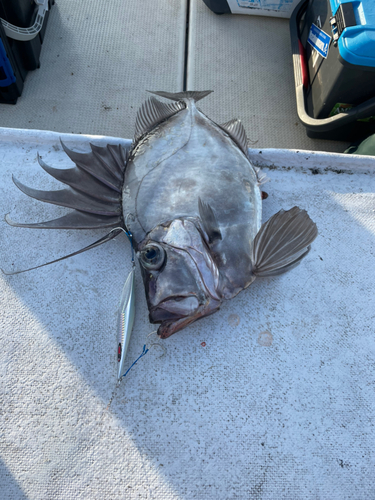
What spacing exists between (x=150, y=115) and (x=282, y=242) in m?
0.89

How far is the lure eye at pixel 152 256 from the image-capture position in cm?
124

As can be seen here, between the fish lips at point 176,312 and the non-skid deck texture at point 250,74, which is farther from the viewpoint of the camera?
the non-skid deck texture at point 250,74

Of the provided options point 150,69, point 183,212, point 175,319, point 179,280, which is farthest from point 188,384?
point 150,69

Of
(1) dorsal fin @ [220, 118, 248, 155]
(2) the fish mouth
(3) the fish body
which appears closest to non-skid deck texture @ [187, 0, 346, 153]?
(1) dorsal fin @ [220, 118, 248, 155]

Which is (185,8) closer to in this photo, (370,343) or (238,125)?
(238,125)

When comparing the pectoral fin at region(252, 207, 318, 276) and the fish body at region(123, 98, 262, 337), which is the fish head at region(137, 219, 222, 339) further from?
the pectoral fin at region(252, 207, 318, 276)

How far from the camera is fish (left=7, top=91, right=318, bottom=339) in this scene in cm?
125

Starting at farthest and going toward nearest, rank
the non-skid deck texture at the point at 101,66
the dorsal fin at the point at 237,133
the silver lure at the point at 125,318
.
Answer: the non-skid deck texture at the point at 101,66 → the dorsal fin at the point at 237,133 → the silver lure at the point at 125,318

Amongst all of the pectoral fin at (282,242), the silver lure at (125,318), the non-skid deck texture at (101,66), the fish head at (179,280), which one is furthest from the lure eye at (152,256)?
the non-skid deck texture at (101,66)

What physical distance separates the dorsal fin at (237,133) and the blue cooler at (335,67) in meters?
0.66

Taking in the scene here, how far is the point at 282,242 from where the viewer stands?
56.4 inches

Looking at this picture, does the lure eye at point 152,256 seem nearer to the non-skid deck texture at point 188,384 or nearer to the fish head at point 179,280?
the fish head at point 179,280

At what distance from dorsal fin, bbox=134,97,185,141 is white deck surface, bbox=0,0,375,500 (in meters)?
0.24

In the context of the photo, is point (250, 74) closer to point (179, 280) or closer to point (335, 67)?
point (335, 67)
